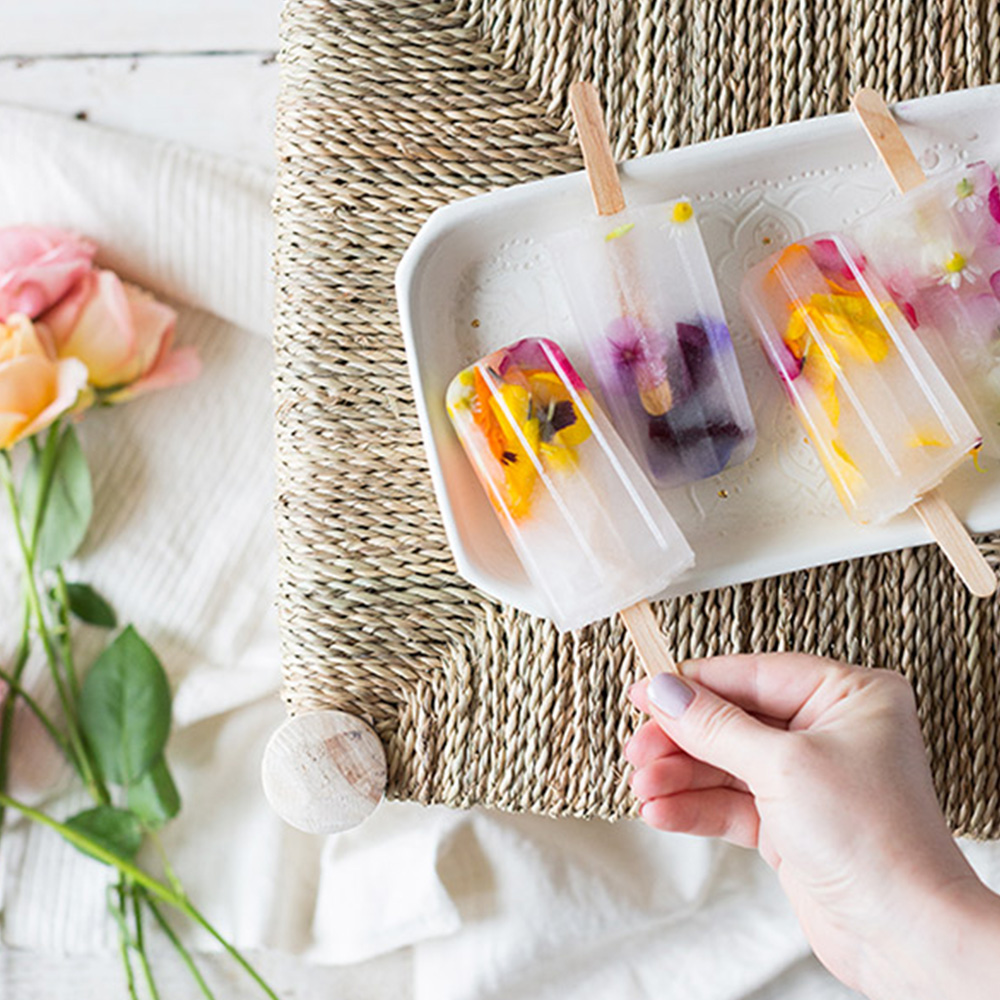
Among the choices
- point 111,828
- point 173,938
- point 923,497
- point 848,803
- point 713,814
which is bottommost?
point 173,938

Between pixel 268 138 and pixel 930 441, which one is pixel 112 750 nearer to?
pixel 268 138

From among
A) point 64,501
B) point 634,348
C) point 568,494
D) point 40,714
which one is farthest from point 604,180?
point 40,714

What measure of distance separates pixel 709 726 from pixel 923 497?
239 millimetres

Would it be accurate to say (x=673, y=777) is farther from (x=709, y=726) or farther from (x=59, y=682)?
(x=59, y=682)

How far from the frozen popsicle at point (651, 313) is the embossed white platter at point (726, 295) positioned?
3 cm

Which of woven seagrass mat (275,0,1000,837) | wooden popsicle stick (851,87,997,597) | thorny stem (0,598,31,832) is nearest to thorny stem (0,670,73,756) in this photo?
thorny stem (0,598,31,832)

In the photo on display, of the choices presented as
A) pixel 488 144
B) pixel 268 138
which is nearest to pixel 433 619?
pixel 488 144

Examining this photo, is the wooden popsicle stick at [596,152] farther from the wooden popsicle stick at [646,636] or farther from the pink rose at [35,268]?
the pink rose at [35,268]

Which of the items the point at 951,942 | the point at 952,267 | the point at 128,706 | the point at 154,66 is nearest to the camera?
the point at 951,942

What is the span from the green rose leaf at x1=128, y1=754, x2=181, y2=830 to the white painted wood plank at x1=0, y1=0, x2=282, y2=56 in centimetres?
89

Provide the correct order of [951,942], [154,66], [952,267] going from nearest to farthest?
1. [951,942]
2. [952,267]
3. [154,66]

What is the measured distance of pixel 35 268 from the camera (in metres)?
1.27

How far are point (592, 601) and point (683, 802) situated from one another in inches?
7.7

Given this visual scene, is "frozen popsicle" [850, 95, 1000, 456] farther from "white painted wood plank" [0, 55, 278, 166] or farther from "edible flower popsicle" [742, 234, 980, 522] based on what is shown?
"white painted wood plank" [0, 55, 278, 166]
